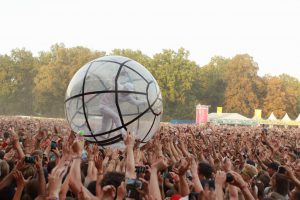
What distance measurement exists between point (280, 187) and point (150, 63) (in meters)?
63.5

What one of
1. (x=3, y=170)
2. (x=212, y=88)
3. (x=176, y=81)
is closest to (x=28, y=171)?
(x=3, y=170)

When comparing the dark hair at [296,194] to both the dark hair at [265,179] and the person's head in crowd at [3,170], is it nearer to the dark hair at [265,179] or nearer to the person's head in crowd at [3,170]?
the dark hair at [265,179]

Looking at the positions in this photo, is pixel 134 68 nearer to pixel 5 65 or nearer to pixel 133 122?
pixel 133 122

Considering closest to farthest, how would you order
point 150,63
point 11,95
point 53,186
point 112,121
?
1. point 53,186
2. point 112,121
3. point 150,63
4. point 11,95

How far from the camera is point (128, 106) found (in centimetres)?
714

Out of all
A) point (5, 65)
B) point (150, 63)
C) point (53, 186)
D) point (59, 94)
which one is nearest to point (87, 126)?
point (53, 186)

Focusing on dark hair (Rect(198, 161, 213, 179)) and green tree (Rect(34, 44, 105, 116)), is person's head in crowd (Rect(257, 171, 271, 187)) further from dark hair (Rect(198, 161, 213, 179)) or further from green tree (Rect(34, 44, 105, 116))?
green tree (Rect(34, 44, 105, 116))

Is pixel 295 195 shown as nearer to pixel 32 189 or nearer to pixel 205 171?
pixel 205 171

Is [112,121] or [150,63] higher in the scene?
[150,63]

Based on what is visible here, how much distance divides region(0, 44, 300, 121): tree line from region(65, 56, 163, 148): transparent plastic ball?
57.8 m

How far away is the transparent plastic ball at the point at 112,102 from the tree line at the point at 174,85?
57.8 meters

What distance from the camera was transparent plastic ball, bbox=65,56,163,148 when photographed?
7.09 m

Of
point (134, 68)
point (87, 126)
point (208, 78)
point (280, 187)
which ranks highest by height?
point (208, 78)

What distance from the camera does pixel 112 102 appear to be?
23.2 ft
